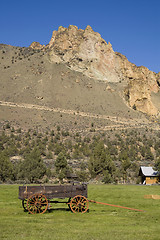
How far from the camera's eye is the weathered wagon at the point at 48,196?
1184cm

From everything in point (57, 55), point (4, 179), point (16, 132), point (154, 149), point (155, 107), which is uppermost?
point (57, 55)

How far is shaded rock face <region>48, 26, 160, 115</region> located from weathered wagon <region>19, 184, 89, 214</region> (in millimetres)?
98588

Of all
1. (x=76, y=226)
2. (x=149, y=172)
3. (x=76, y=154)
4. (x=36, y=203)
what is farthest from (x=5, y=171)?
(x=76, y=226)

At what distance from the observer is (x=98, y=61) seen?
118250 mm

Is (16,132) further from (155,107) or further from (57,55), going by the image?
(155,107)

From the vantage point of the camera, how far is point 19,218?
10711 millimetres

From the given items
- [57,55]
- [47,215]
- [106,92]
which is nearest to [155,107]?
[106,92]

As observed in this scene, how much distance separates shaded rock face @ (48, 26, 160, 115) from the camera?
113 m

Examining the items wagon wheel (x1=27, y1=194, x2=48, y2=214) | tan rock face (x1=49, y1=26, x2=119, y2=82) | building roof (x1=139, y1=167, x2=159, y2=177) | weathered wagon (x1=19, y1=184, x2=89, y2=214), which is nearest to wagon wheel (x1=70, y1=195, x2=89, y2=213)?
weathered wagon (x1=19, y1=184, x2=89, y2=214)

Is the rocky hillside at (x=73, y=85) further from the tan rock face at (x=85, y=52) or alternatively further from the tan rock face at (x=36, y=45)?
the tan rock face at (x=36, y=45)

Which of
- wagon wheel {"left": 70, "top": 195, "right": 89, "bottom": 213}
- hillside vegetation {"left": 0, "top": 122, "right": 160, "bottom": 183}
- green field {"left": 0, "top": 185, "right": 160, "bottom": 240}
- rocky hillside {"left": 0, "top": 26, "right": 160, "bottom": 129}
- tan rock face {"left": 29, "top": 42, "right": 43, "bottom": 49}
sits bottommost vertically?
green field {"left": 0, "top": 185, "right": 160, "bottom": 240}

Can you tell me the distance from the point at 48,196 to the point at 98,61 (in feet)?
363

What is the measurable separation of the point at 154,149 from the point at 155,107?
172ft

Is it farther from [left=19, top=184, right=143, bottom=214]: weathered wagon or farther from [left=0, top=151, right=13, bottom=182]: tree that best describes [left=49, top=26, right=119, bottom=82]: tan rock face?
[left=19, top=184, right=143, bottom=214]: weathered wagon
